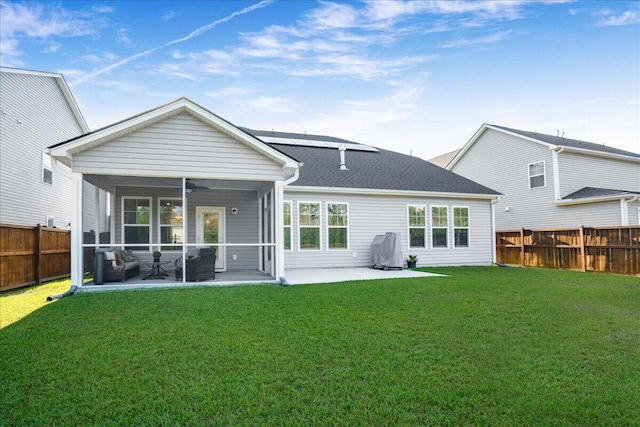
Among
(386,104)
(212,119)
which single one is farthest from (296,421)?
(386,104)

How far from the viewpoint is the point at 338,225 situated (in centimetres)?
1305

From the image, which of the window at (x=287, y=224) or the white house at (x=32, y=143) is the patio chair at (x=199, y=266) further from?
the white house at (x=32, y=143)

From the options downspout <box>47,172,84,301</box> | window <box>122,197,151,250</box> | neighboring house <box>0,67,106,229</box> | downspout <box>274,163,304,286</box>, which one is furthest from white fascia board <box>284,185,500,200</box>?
neighboring house <box>0,67,106,229</box>

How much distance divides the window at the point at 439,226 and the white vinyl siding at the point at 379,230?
8.8 inches

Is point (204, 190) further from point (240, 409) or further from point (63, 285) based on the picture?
point (240, 409)

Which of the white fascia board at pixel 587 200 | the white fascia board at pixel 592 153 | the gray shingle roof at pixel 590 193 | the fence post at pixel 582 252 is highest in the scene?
the white fascia board at pixel 592 153

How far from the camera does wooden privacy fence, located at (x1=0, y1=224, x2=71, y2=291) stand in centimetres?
898

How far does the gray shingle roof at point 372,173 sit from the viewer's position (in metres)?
13.4

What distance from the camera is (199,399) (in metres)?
3.16

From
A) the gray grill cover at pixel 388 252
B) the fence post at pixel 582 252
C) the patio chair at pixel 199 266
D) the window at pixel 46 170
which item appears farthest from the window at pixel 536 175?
the window at pixel 46 170

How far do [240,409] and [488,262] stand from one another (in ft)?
45.4

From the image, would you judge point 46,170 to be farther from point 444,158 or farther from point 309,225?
point 444,158

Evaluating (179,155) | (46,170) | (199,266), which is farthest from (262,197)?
(46,170)

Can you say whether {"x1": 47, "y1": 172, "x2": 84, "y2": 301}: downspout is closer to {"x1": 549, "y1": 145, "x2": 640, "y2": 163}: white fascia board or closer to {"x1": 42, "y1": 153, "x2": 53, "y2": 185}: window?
{"x1": 42, "y1": 153, "x2": 53, "y2": 185}: window
